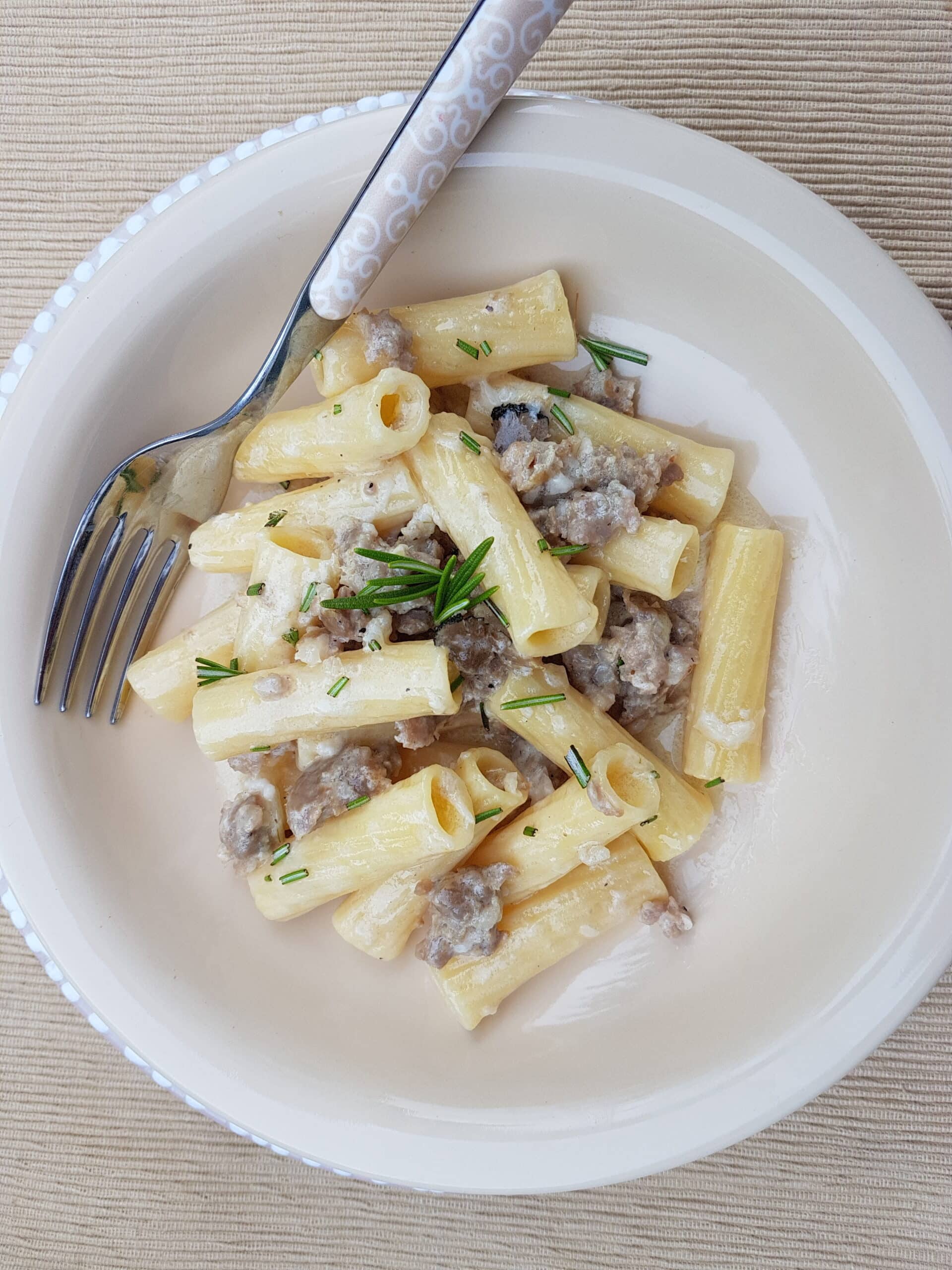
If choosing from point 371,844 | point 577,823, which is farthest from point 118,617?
point 577,823

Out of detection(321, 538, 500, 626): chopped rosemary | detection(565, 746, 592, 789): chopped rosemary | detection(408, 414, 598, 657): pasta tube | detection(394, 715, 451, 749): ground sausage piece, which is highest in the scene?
detection(408, 414, 598, 657): pasta tube

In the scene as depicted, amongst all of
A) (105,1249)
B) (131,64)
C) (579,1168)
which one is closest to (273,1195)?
(105,1249)

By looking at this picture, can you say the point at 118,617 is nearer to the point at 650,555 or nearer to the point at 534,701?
the point at 534,701

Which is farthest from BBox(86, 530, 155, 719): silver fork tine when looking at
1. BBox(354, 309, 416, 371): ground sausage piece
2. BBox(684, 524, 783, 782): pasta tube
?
BBox(684, 524, 783, 782): pasta tube

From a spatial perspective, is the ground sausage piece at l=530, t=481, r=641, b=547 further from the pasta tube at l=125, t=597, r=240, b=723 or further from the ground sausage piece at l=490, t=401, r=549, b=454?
the pasta tube at l=125, t=597, r=240, b=723

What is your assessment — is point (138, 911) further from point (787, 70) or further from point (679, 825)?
point (787, 70)

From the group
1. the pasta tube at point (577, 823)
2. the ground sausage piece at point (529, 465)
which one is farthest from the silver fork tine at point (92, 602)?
the pasta tube at point (577, 823)
